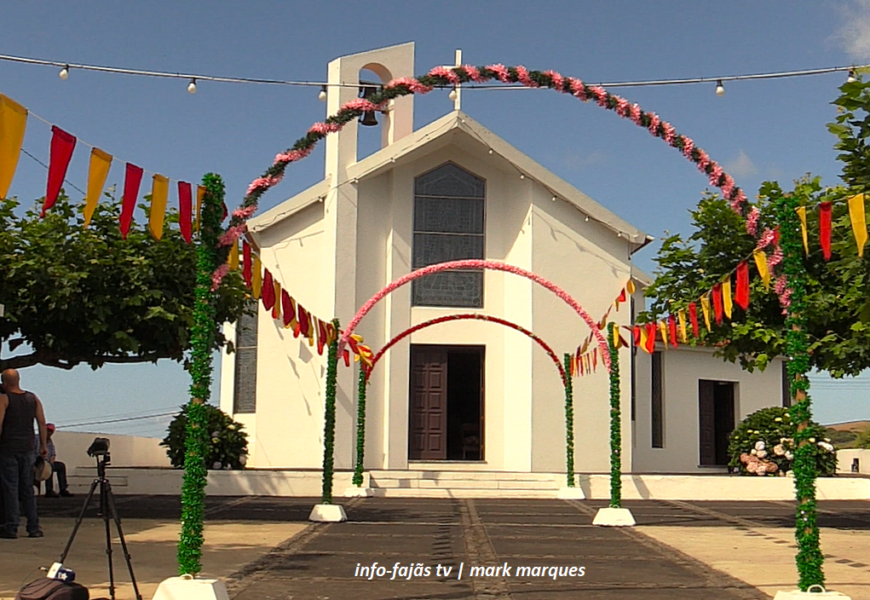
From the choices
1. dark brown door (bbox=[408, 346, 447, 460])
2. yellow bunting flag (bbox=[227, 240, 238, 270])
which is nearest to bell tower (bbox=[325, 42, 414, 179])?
dark brown door (bbox=[408, 346, 447, 460])

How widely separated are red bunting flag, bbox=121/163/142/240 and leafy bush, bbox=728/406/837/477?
16609 millimetres

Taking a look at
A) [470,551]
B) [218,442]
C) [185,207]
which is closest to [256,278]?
[185,207]

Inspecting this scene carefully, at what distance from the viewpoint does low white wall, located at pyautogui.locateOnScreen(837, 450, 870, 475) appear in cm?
2828

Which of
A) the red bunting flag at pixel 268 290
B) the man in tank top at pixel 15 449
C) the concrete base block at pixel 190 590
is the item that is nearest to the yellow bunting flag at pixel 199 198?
the concrete base block at pixel 190 590

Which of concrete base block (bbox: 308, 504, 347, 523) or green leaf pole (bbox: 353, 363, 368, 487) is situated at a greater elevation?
green leaf pole (bbox: 353, 363, 368, 487)

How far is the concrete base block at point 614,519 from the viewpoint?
550 inches

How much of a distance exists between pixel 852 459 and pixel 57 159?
27.1 metres

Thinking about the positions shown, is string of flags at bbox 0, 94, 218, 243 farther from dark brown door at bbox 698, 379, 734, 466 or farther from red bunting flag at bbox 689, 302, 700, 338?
dark brown door at bbox 698, 379, 734, 466

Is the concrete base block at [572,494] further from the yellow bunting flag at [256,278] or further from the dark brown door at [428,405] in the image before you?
the yellow bunting flag at [256,278]

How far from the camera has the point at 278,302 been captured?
1192 centimetres

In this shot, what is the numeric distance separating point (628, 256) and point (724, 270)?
933 cm

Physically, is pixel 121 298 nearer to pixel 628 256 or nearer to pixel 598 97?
pixel 598 97

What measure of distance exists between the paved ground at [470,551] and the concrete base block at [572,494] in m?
2.27

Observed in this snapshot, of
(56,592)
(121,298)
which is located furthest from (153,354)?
(56,592)
